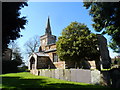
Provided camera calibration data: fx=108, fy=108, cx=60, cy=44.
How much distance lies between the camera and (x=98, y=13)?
33.9 feet

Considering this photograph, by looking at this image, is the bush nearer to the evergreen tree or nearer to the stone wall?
the evergreen tree

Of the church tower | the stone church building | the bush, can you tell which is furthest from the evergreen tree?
the church tower

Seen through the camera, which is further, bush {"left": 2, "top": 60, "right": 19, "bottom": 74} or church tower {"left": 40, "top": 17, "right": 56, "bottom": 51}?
church tower {"left": 40, "top": 17, "right": 56, "bottom": 51}

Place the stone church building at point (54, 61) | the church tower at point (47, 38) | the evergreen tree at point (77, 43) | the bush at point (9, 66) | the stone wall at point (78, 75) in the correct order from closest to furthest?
the stone wall at point (78, 75), the evergreen tree at point (77, 43), the stone church building at point (54, 61), the bush at point (9, 66), the church tower at point (47, 38)

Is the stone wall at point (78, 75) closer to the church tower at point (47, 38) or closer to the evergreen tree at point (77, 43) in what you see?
the evergreen tree at point (77, 43)

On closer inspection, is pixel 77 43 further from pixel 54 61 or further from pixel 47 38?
pixel 47 38

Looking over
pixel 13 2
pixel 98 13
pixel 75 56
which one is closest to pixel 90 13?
pixel 98 13

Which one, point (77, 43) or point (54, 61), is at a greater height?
point (77, 43)

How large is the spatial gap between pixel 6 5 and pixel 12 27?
1.84 m

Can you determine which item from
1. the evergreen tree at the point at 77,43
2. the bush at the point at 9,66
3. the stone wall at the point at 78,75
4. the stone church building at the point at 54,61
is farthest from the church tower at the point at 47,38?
the stone wall at the point at 78,75

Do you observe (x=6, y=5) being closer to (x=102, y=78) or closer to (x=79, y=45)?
(x=102, y=78)

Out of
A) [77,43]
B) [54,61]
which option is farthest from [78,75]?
[54,61]

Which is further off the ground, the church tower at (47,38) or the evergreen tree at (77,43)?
the church tower at (47,38)

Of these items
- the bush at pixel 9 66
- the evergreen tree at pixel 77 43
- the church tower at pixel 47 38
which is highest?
the church tower at pixel 47 38
